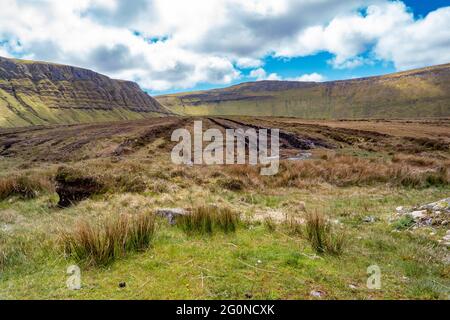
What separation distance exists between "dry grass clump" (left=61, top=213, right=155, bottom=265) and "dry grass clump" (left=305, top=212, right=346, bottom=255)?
3325mm

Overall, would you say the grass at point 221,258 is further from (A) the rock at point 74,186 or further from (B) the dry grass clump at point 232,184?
(B) the dry grass clump at point 232,184

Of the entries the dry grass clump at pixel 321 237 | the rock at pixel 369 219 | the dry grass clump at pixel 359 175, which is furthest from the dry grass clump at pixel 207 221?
the dry grass clump at pixel 359 175

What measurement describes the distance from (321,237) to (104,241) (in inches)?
162

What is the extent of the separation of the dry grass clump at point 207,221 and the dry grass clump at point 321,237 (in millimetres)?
1855

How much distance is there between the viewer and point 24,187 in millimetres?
14133

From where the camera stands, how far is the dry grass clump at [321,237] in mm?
5621

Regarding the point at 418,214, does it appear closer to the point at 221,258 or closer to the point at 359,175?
the point at 221,258

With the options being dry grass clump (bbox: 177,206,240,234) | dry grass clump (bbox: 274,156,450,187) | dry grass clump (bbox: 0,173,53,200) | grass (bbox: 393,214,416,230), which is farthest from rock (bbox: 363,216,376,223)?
dry grass clump (bbox: 0,173,53,200)

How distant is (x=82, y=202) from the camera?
12.2 m

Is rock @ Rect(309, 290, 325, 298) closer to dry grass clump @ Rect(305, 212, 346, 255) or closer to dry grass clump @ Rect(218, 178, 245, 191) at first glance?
dry grass clump @ Rect(305, 212, 346, 255)

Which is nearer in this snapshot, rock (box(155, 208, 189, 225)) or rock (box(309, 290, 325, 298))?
rock (box(309, 290, 325, 298))

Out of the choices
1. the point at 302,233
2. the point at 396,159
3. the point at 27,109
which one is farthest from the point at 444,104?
the point at 27,109

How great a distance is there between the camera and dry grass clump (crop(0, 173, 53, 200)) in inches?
538
